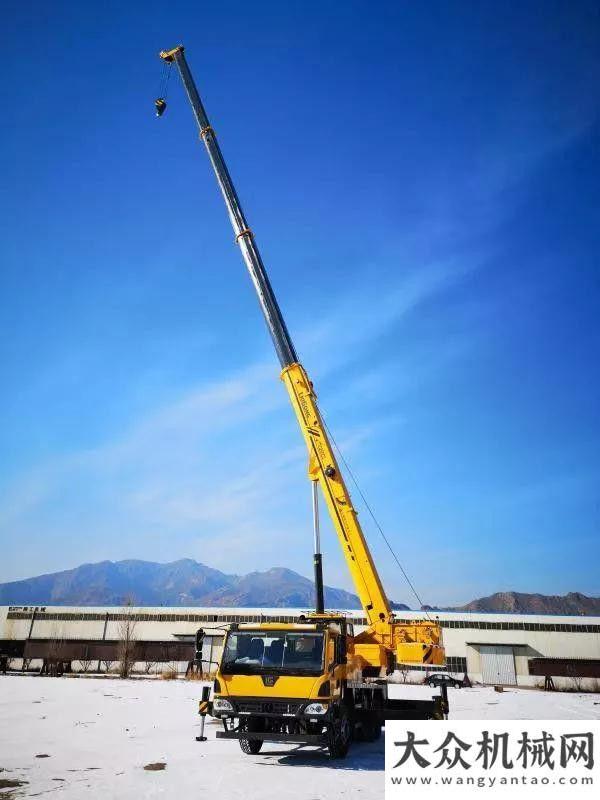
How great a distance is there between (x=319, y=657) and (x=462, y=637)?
4082cm

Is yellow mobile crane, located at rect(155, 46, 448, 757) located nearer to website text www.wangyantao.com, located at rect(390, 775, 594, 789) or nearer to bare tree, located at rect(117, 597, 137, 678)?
website text www.wangyantao.com, located at rect(390, 775, 594, 789)

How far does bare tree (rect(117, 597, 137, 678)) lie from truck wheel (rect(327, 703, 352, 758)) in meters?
31.5

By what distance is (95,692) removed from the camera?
25031mm

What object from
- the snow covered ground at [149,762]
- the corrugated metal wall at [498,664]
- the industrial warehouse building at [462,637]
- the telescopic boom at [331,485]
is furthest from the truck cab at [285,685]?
the corrugated metal wall at [498,664]

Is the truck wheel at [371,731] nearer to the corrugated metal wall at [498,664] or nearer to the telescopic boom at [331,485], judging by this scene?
the telescopic boom at [331,485]

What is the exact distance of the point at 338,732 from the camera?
33.3 ft

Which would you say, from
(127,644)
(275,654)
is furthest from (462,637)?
(275,654)

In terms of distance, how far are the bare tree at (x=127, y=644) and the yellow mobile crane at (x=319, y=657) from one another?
28.7 metres

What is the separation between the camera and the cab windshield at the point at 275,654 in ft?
33.3

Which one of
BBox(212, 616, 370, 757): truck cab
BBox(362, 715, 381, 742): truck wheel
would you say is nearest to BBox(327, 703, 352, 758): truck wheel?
BBox(212, 616, 370, 757): truck cab

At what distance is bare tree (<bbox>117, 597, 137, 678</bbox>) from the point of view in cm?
3708

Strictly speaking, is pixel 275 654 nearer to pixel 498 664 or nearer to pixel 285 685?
pixel 285 685

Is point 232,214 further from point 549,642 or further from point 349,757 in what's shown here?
point 549,642

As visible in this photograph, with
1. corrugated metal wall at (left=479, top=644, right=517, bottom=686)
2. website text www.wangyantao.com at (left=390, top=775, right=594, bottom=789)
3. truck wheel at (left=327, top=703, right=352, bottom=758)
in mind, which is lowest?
corrugated metal wall at (left=479, top=644, right=517, bottom=686)
